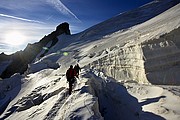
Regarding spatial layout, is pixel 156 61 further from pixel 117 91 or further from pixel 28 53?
pixel 28 53

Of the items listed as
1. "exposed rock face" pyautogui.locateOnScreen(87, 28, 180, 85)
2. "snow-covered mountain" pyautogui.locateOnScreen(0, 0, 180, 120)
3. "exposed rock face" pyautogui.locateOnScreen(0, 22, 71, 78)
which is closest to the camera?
"snow-covered mountain" pyautogui.locateOnScreen(0, 0, 180, 120)

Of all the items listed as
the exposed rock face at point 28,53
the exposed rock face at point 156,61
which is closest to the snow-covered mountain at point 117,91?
the exposed rock face at point 156,61

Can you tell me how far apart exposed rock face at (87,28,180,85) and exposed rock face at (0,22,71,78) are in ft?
143

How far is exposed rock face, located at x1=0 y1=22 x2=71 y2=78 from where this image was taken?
201 ft

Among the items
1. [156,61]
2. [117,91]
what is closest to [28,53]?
[156,61]

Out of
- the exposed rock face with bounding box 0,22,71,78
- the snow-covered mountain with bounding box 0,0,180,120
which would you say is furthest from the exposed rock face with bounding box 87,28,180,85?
the exposed rock face with bounding box 0,22,71,78

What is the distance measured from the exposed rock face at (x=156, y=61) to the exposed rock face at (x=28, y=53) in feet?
143

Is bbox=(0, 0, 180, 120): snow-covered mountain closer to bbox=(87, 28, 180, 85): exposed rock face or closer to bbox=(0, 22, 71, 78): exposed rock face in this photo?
bbox=(87, 28, 180, 85): exposed rock face

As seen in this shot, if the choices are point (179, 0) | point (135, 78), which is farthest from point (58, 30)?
point (135, 78)

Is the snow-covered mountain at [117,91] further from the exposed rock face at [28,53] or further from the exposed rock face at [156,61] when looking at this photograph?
the exposed rock face at [28,53]

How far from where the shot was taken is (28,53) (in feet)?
216

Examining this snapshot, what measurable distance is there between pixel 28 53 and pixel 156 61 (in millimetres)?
52972

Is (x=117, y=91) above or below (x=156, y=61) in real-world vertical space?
below

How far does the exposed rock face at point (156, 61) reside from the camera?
16812 millimetres
